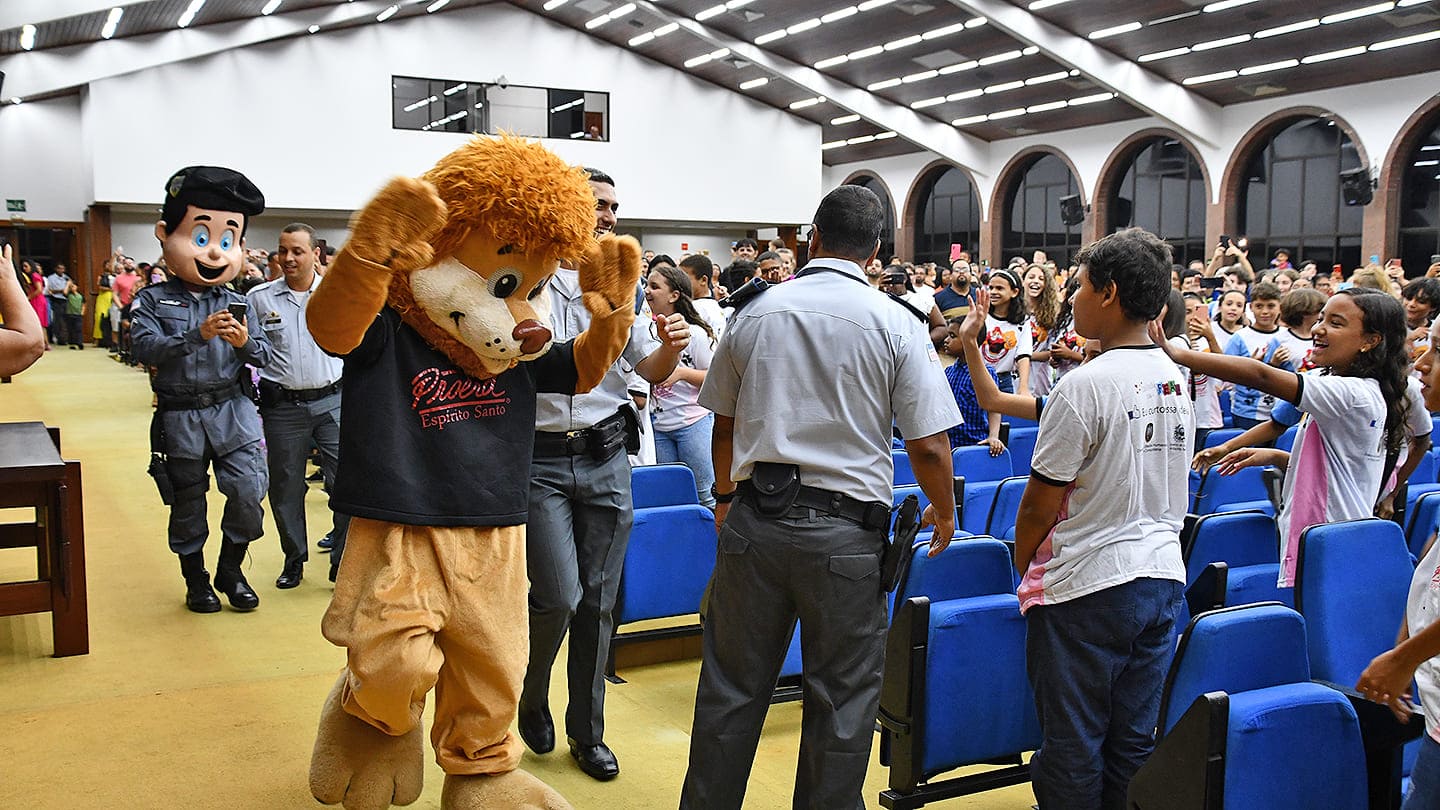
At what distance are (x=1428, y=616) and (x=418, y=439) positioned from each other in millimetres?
2046

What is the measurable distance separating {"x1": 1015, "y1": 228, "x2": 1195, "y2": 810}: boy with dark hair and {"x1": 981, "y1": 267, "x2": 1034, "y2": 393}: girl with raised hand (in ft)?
12.2

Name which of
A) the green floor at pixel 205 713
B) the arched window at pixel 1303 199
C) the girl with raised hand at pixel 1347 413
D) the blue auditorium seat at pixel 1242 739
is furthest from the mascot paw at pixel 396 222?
the arched window at pixel 1303 199

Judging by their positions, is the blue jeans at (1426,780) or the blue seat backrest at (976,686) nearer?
the blue jeans at (1426,780)

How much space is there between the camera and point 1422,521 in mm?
3971

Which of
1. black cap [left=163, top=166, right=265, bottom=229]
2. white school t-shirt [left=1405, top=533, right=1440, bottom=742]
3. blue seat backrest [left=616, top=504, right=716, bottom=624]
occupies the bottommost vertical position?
blue seat backrest [left=616, top=504, right=716, bottom=624]

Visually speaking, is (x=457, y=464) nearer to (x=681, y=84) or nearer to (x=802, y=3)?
(x=802, y=3)

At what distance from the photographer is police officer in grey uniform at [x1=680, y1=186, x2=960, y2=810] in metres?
2.58

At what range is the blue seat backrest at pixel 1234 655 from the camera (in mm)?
2475

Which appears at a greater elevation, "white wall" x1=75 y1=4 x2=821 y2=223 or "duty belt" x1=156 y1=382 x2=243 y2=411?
"white wall" x1=75 y1=4 x2=821 y2=223

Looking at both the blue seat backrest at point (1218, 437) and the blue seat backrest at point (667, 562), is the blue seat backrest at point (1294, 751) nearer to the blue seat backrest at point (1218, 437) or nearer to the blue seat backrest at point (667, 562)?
the blue seat backrest at point (667, 562)

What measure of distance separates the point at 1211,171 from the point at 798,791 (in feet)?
63.7

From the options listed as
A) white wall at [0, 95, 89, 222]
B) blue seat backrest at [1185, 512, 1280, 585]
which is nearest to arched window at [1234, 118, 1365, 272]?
blue seat backrest at [1185, 512, 1280, 585]

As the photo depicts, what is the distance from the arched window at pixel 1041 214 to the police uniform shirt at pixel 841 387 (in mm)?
21341

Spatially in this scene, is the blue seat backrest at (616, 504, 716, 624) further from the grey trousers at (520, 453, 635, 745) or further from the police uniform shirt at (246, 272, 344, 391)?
the police uniform shirt at (246, 272, 344, 391)
